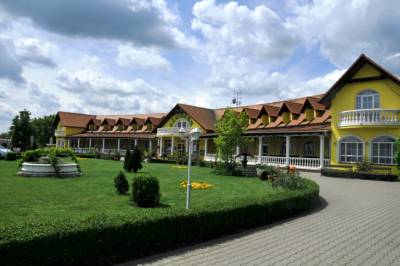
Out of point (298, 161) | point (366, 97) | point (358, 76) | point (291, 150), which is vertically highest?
point (358, 76)

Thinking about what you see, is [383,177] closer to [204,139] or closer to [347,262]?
[347,262]

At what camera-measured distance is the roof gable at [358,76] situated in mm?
23950

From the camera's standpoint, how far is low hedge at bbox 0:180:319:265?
16.7ft

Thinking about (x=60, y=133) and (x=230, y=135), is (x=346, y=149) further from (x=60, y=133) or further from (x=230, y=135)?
(x=60, y=133)

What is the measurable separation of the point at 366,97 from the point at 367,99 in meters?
0.16

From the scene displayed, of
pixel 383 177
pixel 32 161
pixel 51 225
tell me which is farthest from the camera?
pixel 383 177

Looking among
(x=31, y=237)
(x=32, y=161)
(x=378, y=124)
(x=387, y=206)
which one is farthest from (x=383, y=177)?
(x=31, y=237)

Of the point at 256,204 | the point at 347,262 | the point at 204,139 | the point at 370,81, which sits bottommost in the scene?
the point at 347,262

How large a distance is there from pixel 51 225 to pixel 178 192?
27.5ft

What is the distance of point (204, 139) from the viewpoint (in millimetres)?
39594

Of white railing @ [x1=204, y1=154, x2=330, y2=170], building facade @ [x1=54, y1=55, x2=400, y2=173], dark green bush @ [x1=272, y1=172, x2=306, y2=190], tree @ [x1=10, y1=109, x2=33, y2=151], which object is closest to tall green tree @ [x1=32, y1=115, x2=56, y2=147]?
tree @ [x1=10, y1=109, x2=33, y2=151]

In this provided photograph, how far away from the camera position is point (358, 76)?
25.6 m

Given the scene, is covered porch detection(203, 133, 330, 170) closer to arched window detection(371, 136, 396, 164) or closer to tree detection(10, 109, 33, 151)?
arched window detection(371, 136, 396, 164)

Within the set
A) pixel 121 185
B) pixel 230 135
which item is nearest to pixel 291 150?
pixel 230 135
